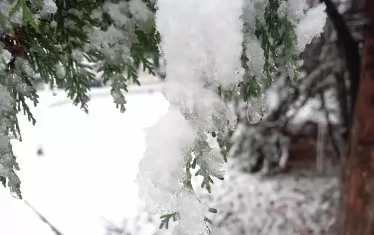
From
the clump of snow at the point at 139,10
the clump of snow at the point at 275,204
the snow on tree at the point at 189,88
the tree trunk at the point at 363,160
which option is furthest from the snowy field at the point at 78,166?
the snow on tree at the point at 189,88

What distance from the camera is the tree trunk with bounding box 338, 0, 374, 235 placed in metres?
2.55

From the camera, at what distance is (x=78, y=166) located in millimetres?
5539

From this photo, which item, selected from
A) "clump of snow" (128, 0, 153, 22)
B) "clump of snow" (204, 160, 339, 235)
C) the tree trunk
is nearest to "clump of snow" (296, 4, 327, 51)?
"clump of snow" (128, 0, 153, 22)

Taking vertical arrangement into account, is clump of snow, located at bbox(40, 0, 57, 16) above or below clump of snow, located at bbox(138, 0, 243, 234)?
above

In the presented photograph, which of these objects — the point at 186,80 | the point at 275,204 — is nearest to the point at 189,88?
the point at 186,80

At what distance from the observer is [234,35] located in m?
1.15

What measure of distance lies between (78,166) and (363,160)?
11.6 ft

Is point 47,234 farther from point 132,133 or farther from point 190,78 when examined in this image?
point 132,133

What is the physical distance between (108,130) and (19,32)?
5167 mm

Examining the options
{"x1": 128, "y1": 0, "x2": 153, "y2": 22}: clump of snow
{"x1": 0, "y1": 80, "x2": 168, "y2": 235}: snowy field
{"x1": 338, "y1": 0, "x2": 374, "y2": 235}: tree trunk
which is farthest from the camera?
{"x1": 0, "y1": 80, "x2": 168, "y2": 235}: snowy field

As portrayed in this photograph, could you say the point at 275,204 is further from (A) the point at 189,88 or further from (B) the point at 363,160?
(A) the point at 189,88

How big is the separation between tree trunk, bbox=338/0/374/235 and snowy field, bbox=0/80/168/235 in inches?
52.0

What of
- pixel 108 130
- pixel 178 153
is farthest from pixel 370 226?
pixel 108 130

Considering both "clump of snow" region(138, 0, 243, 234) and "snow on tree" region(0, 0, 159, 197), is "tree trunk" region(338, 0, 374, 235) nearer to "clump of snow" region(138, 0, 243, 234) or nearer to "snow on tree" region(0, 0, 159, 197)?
"snow on tree" region(0, 0, 159, 197)
